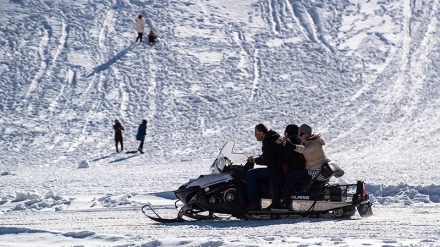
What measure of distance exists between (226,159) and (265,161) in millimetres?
630

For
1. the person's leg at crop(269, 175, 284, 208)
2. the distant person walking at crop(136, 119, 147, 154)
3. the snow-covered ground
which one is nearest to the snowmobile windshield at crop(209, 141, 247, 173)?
the person's leg at crop(269, 175, 284, 208)

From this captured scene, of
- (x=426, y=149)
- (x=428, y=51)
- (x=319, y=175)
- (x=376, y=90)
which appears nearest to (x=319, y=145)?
(x=319, y=175)

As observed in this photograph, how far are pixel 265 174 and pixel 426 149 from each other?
1368 centimetres

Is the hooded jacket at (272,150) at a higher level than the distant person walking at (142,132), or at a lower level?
higher

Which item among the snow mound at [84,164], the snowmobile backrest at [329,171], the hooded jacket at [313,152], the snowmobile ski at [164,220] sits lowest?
the snow mound at [84,164]

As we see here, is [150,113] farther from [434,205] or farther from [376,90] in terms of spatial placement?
[434,205]

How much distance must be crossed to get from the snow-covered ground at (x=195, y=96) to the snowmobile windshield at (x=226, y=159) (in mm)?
815

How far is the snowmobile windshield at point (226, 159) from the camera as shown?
467 inches

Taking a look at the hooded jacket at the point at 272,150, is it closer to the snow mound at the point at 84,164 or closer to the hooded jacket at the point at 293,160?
the hooded jacket at the point at 293,160

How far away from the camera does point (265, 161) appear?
11.5m

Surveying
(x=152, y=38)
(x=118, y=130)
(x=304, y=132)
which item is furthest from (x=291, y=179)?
(x=152, y=38)

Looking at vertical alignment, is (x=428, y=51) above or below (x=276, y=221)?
above

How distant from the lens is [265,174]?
11.6 meters

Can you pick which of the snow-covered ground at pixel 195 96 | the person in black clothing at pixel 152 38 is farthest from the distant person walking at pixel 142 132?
the person in black clothing at pixel 152 38
